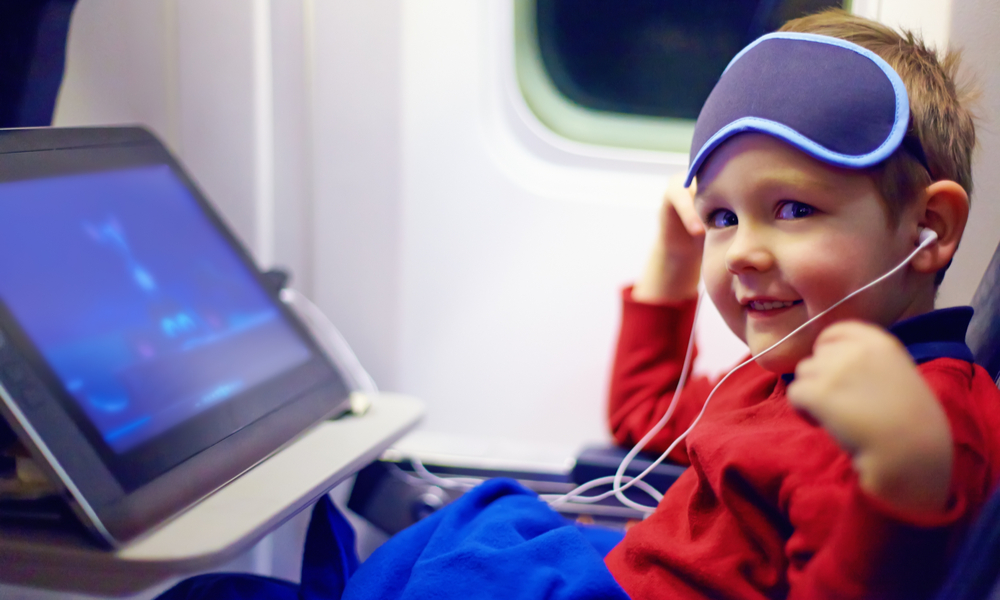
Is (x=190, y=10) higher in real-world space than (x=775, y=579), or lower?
higher

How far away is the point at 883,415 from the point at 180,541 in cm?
56

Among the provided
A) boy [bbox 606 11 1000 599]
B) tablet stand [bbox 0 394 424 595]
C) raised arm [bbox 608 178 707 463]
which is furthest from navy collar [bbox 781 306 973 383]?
tablet stand [bbox 0 394 424 595]

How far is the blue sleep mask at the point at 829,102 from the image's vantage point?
1.82ft

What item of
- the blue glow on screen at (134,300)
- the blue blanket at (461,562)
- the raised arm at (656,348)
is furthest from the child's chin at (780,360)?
the blue glow on screen at (134,300)

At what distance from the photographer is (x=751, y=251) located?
593 millimetres

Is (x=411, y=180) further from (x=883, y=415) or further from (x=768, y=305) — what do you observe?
(x=883, y=415)

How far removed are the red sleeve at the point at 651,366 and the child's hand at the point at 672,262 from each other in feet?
0.05

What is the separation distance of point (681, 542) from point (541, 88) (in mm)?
804

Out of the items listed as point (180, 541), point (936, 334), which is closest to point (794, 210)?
point (936, 334)

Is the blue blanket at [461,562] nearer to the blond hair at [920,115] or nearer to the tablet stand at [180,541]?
the tablet stand at [180,541]

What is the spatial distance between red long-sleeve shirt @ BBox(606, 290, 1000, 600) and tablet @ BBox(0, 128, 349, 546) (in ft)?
1.42

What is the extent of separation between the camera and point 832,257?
1.88 feet

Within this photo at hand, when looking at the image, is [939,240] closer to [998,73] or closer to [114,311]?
[998,73]

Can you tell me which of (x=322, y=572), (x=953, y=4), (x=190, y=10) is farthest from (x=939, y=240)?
(x=190, y=10)
